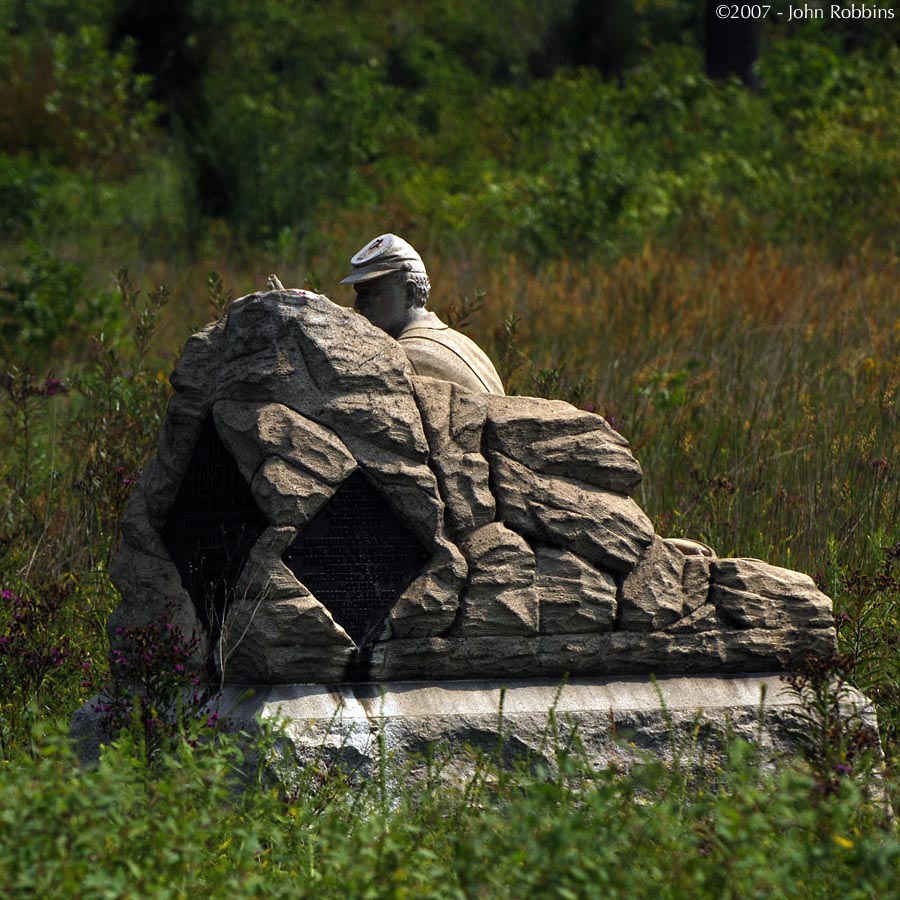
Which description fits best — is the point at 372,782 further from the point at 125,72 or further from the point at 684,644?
the point at 125,72

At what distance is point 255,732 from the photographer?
16.6 ft

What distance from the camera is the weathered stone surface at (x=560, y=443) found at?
18.1 ft

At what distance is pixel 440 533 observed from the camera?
5.28m

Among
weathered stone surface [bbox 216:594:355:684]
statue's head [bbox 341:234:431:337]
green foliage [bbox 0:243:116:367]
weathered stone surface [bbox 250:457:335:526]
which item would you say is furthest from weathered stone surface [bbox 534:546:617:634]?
green foliage [bbox 0:243:116:367]

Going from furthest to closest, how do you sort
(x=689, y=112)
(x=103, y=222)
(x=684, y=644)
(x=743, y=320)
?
(x=689, y=112) < (x=103, y=222) < (x=743, y=320) < (x=684, y=644)

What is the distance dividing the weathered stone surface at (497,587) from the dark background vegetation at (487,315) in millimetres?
567

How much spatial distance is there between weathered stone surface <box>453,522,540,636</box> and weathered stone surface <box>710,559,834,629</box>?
0.74 metres

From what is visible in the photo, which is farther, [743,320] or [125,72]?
[125,72]

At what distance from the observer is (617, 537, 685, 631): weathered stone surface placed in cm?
546

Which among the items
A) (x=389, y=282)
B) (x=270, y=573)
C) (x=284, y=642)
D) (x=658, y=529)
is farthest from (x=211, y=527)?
(x=658, y=529)

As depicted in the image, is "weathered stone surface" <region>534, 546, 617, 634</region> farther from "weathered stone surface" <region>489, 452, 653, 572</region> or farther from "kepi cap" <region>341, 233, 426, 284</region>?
"kepi cap" <region>341, 233, 426, 284</region>

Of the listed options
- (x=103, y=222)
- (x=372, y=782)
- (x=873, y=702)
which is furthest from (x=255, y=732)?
(x=103, y=222)

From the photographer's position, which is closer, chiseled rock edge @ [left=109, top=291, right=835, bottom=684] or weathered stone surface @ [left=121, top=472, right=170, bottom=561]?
chiseled rock edge @ [left=109, top=291, right=835, bottom=684]

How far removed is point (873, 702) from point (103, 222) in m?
11.9
